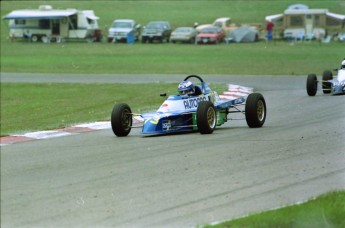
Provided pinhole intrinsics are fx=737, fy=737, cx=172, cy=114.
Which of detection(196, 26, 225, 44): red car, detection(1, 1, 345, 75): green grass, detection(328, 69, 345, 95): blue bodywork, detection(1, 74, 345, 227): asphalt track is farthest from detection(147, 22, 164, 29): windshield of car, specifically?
detection(328, 69, 345, 95): blue bodywork

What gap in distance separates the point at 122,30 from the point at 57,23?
0.75m

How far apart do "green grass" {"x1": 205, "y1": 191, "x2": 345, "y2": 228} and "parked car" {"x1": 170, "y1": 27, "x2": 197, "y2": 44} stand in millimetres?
1508

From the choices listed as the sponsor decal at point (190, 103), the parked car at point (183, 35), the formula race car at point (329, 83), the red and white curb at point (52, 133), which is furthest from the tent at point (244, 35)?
the sponsor decal at point (190, 103)

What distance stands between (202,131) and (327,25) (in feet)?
5.37

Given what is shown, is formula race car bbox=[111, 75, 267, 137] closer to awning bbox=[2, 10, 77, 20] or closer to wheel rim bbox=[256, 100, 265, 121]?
wheel rim bbox=[256, 100, 265, 121]

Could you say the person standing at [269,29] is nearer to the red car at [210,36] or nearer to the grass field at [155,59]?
the grass field at [155,59]

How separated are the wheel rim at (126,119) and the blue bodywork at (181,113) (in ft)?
0.27

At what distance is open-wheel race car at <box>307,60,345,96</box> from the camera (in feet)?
8.65

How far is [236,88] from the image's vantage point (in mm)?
4027

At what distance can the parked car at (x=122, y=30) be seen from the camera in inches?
156

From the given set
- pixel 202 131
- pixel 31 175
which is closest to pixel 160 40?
pixel 202 131

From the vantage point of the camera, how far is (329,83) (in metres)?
2.96

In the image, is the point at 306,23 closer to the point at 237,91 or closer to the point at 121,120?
the point at 237,91

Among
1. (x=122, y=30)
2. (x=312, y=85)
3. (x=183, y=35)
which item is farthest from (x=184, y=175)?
(x=122, y=30)
